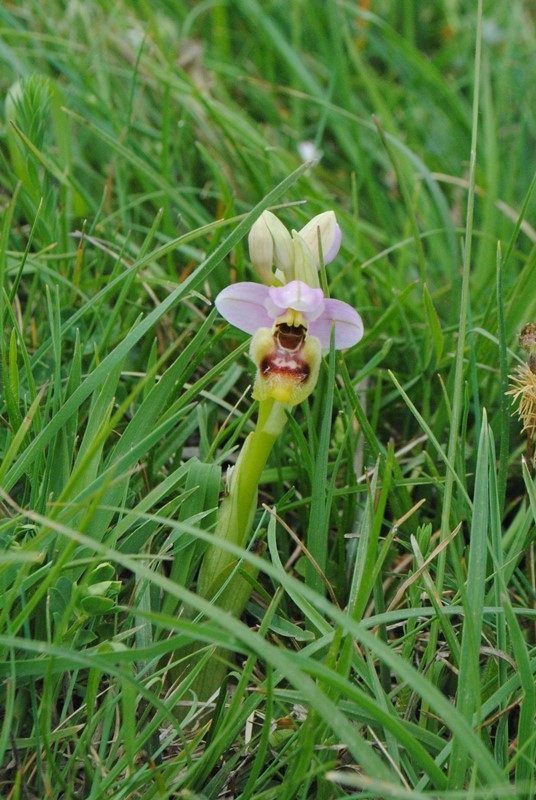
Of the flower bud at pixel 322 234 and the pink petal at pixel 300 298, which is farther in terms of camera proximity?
the flower bud at pixel 322 234

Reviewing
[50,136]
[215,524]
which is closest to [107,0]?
[50,136]

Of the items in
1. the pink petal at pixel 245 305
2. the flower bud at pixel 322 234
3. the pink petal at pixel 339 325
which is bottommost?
the pink petal at pixel 339 325

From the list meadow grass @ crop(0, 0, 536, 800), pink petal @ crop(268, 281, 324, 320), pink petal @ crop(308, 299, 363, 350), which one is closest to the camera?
meadow grass @ crop(0, 0, 536, 800)

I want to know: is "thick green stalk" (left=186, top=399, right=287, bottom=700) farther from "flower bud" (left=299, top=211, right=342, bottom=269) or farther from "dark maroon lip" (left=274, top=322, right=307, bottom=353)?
"flower bud" (left=299, top=211, right=342, bottom=269)

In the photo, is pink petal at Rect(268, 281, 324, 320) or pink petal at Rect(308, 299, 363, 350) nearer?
pink petal at Rect(268, 281, 324, 320)

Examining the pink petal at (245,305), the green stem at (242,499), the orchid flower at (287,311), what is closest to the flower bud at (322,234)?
the orchid flower at (287,311)

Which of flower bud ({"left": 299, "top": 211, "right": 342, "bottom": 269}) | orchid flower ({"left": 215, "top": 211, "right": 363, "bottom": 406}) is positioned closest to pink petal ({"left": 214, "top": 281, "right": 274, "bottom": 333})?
orchid flower ({"left": 215, "top": 211, "right": 363, "bottom": 406})

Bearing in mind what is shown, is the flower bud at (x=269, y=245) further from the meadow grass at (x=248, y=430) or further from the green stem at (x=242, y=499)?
the green stem at (x=242, y=499)
